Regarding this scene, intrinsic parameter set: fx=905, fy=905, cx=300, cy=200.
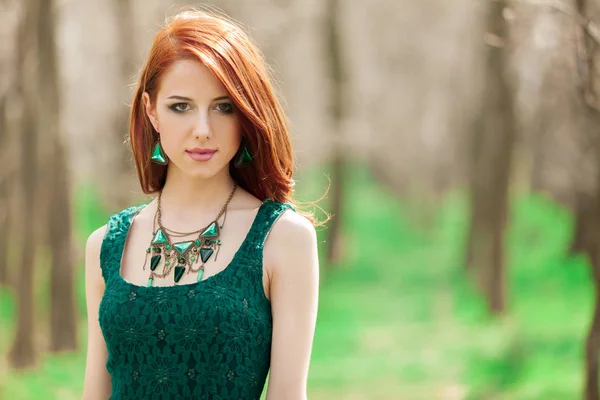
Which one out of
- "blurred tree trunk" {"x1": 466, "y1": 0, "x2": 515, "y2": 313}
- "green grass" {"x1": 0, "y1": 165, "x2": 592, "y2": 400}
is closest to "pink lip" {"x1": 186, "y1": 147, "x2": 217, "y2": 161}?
"green grass" {"x1": 0, "y1": 165, "x2": 592, "y2": 400}

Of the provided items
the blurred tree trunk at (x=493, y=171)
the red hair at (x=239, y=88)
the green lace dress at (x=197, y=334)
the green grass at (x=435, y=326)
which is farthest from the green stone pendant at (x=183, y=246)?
the blurred tree trunk at (x=493, y=171)

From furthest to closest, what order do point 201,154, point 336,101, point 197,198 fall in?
1. point 336,101
2. point 197,198
3. point 201,154

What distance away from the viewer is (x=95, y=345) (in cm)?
225

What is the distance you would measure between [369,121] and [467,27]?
11.7ft

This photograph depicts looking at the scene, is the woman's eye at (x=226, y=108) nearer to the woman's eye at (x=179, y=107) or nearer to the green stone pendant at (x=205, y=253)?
the woman's eye at (x=179, y=107)

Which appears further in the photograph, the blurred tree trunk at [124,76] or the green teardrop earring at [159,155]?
the blurred tree trunk at [124,76]

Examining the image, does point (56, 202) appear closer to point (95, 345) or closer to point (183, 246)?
point (95, 345)

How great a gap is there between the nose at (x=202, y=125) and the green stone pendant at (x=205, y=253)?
0.26 meters

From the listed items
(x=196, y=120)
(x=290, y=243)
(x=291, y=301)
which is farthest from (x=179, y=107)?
(x=291, y=301)

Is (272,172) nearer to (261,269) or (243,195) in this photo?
(243,195)

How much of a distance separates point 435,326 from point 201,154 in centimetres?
982

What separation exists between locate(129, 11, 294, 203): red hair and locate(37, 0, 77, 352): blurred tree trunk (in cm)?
611

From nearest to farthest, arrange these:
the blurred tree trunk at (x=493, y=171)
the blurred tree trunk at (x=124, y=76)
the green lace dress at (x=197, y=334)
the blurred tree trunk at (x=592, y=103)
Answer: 1. the green lace dress at (x=197, y=334)
2. the blurred tree trunk at (x=592, y=103)
3. the blurred tree trunk at (x=493, y=171)
4. the blurred tree trunk at (x=124, y=76)

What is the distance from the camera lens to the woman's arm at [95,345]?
224 cm
